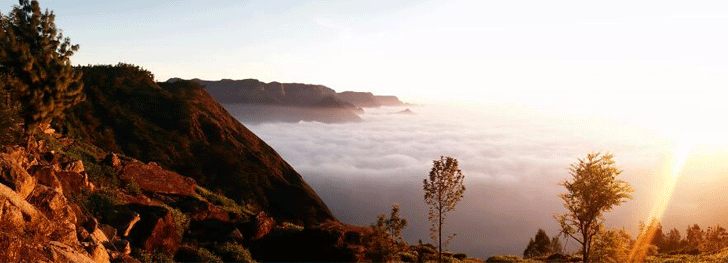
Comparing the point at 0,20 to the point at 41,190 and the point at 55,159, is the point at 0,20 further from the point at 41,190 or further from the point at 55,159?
the point at 41,190

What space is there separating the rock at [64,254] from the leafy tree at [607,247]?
41.8 m

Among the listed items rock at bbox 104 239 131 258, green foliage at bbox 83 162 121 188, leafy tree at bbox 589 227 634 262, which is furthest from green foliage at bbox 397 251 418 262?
rock at bbox 104 239 131 258

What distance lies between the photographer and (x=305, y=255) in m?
33.2

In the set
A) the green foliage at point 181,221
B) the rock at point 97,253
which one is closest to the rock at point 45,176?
the rock at point 97,253

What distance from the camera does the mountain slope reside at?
6166 centimetres

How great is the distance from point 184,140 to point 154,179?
32301 millimetres

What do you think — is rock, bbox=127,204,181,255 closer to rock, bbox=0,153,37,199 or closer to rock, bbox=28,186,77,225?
rock, bbox=28,186,77,225

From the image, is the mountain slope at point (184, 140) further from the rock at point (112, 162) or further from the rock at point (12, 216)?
the rock at point (12, 216)

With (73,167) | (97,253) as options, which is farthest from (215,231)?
(97,253)

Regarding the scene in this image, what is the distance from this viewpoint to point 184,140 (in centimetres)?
6856

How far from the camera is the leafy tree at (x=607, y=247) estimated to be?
137ft

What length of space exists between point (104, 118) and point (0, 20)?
121 ft

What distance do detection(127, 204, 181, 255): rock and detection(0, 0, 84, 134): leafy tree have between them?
956cm

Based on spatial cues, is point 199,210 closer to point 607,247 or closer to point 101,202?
point 101,202
